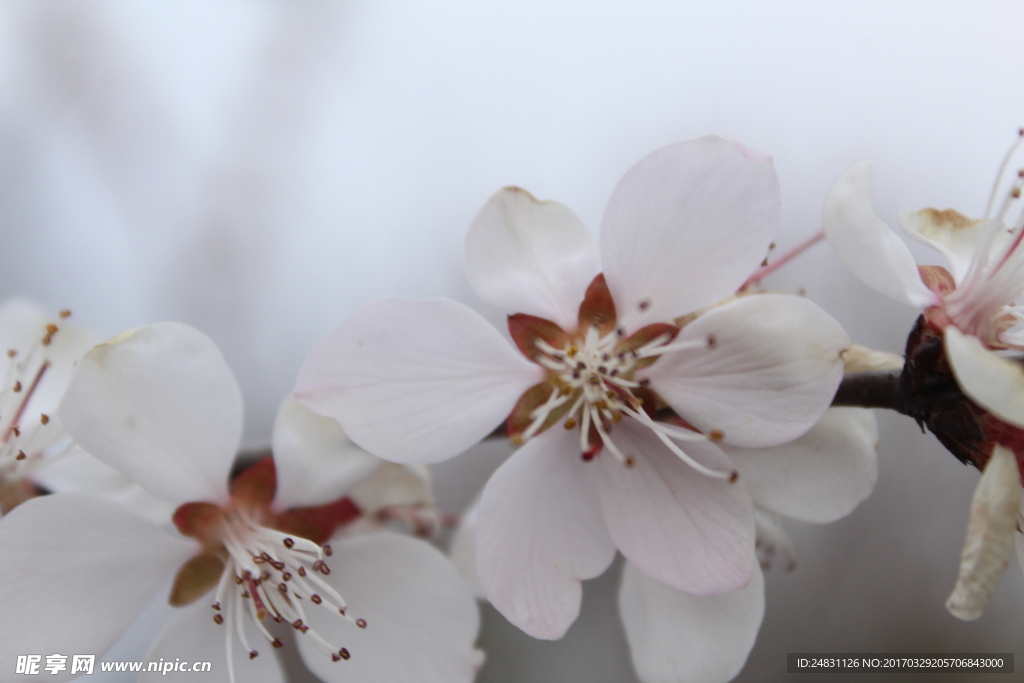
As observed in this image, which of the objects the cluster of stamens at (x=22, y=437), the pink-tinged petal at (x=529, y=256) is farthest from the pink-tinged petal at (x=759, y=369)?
the cluster of stamens at (x=22, y=437)

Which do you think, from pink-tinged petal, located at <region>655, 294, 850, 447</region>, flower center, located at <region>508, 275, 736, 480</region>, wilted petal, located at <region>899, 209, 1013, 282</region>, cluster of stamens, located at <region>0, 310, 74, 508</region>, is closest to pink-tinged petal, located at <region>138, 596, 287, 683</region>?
cluster of stamens, located at <region>0, 310, 74, 508</region>

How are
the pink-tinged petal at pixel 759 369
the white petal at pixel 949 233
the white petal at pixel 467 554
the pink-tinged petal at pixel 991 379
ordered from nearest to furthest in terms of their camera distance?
the pink-tinged petal at pixel 991 379, the pink-tinged petal at pixel 759 369, the white petal at pixel 949 233, the white petal at pixel 467 554

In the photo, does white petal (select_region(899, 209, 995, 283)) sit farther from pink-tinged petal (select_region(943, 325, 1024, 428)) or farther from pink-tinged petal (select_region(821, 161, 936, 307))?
pink-tinged petal (select_region(943, 325, 1024, 428))

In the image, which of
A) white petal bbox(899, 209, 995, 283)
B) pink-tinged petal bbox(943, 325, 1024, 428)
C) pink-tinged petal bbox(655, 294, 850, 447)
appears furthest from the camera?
white petal bbox(899, 209, 995, 283)

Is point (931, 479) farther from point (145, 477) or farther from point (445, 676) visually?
point (145, 477)

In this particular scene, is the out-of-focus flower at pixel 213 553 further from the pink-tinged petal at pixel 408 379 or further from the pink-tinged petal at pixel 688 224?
the pink-tinged petal at pixel 688 224

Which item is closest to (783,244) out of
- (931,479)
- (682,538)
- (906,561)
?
(931,479)
